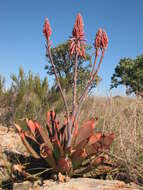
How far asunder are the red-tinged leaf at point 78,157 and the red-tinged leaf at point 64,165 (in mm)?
55

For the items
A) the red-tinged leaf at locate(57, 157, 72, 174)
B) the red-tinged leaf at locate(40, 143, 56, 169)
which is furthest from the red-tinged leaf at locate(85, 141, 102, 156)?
the red-tinged leaf at locate(40, 143, 56, 169)

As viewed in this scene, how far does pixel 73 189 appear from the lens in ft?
7.37

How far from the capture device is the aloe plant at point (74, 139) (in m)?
2.39

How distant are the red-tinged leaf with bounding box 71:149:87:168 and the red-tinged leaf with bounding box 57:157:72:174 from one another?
0.18ft

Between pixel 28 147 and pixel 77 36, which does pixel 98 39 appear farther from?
pixel 28 147

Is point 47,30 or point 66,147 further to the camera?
point 66,147

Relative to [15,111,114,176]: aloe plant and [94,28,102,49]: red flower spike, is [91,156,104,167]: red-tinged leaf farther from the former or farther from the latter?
[94,28,102,49]: red flower spike

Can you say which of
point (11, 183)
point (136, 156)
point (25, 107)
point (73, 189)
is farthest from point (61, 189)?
point (25, 107)

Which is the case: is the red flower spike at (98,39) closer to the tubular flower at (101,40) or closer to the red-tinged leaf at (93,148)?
the tubular flower at (101,40)

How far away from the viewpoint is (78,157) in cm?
247

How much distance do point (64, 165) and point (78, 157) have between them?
160 mm

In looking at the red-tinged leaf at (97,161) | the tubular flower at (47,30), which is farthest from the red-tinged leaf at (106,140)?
the tubular flower at (47,30)

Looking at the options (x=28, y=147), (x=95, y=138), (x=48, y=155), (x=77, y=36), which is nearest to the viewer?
(x=77, y=36)

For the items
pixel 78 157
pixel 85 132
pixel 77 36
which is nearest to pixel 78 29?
pixel 77 36
